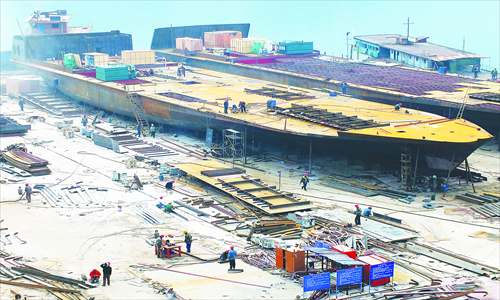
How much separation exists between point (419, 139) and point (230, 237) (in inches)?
533

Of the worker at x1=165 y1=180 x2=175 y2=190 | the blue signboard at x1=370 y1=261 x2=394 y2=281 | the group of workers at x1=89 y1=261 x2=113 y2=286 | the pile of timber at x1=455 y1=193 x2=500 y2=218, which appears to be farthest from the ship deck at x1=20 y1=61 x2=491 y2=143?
the group of workers at x1=89 y1=261 x2=113 y2=286

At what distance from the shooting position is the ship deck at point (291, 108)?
4212 cm

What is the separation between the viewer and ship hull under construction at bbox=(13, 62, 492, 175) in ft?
133

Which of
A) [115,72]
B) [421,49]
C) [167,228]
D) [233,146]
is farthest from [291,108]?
[421,49]

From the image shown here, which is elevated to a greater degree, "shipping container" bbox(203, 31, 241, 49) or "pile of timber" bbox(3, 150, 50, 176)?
"shipping container" bbox(203, 31, 241, 49)

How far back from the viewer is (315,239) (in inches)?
1249

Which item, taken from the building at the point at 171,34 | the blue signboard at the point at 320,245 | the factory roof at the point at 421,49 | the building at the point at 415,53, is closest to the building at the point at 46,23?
the building at the point at 171,34

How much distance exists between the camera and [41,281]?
26.8m

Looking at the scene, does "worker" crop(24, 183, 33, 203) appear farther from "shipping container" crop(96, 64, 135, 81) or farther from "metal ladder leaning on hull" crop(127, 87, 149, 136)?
"shipping container" crop(96, 64, 135, 81)

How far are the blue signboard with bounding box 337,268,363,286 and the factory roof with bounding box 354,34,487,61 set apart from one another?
53.1 metres

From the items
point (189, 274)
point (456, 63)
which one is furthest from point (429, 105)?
point (189, 274)

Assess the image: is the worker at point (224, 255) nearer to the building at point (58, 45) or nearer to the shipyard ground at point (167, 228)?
the shipyard ground at point (167, 228)

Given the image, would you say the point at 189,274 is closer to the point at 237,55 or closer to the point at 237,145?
the point at 237,145

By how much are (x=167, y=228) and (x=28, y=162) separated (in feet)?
52.2
